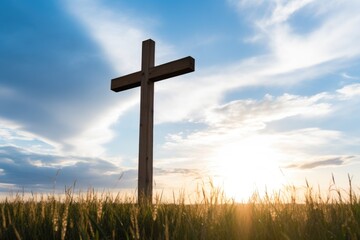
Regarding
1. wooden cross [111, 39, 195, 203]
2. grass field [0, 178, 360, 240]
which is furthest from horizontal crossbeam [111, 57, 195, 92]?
grass field [0, 178, 360, 240]

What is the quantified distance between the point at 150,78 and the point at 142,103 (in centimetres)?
49

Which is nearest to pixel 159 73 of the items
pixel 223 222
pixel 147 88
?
pixel 147 88

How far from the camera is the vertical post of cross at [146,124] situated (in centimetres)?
611

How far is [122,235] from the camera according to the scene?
3.13 m

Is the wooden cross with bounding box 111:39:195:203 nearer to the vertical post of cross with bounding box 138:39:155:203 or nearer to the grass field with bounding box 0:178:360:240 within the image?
the vertical post of cross with bounding box 138:39:155:203

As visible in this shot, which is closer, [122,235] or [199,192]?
[122,235]

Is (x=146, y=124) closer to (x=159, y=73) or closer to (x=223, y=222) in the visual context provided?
(x=159, y=73)

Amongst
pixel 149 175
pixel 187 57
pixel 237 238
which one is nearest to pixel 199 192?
pixel 237 238

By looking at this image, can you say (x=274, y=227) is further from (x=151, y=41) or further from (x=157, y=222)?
(x=151, y=41)

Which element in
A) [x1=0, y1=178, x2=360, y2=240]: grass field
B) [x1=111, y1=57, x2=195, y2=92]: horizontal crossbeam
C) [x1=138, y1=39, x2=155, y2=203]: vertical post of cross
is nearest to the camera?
[x1=0, y1=178, x2=360, y2=240]: grass field

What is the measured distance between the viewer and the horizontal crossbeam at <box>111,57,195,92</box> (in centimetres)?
599

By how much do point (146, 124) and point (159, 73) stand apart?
0.96 metres

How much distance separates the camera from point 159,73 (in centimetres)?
633

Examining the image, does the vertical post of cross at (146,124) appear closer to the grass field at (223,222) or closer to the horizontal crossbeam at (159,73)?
the horizontal crossbeam at (159,73)
